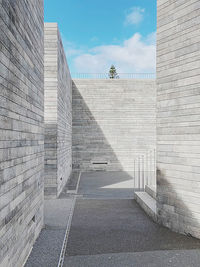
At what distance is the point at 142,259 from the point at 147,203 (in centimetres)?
259

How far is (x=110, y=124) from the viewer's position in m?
13.8

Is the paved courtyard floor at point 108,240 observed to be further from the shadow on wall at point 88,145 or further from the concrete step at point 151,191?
the shadow on wall at point 88,145

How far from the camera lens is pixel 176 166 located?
4.84m

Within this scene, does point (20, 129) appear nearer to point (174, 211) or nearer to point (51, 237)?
point (51, 237)

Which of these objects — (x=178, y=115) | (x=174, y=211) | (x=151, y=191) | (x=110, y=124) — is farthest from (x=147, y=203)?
(x=110, y=124)

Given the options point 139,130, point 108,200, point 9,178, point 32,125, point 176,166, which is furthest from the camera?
point 139,130

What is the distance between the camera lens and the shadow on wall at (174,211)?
14.9 feet

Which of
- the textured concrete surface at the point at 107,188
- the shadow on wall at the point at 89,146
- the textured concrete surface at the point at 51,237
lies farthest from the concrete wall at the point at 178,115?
the shadow on wall at the point at 89,146

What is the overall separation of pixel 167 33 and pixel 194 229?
14.2 ft

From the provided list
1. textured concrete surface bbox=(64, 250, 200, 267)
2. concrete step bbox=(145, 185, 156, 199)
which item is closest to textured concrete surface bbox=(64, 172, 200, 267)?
textured concrete surface bbox=(64, 250, 200, 267)

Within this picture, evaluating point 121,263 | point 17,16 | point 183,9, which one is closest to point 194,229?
point 121,263

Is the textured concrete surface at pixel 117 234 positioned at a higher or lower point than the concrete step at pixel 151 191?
lower

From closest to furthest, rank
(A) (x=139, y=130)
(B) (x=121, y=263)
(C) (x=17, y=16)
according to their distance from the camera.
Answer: (C) (x=17, y=16) < (B) (x=121, y=263) < (A) (x=139, y=130)

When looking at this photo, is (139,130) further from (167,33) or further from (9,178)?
(9,178)
